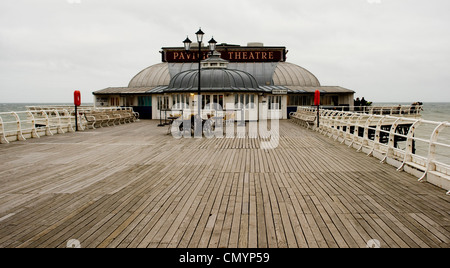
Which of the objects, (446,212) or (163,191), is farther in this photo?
(163,191)

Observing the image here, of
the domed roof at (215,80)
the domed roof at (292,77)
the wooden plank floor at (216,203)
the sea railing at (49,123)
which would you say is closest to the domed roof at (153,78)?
the domed roof at (215,80)

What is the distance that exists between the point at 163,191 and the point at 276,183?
223cm

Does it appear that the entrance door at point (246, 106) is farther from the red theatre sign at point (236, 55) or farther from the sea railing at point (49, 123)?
the red theatre sign at point (236, 55)

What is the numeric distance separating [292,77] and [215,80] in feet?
37.8

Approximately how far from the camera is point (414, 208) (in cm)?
502

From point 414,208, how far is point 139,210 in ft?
13.6

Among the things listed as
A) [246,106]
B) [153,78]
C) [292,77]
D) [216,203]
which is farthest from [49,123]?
[292,77]

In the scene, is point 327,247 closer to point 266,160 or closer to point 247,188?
point 247,188

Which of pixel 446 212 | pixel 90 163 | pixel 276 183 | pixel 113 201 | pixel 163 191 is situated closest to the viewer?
pixel 446 212

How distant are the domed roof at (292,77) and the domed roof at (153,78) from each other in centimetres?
1057

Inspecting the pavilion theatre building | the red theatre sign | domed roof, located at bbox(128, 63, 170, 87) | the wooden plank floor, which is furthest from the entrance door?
the wooden plank floor

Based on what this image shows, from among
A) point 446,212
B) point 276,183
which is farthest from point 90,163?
point 446,212

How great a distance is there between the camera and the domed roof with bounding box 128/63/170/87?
3150 cm
